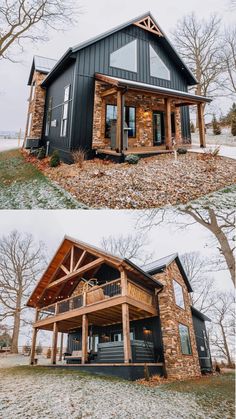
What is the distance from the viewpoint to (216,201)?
6.57m

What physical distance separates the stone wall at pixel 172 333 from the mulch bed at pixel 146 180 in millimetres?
3600

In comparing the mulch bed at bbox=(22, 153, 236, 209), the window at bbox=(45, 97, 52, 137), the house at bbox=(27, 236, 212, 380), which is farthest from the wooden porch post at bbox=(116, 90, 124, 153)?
the window at bbox=(45, 97, 52, 137)

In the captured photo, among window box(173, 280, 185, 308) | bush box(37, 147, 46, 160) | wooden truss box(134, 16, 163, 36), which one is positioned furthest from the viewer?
wooden truss box(134, 16, 163, 36)

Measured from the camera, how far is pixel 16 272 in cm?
1239

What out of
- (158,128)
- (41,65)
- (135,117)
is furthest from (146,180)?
(41,65)

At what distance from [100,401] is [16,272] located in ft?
30.7

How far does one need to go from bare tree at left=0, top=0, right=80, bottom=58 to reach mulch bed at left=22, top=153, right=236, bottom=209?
24.3ft

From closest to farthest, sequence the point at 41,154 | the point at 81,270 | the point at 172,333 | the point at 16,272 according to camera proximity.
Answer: the point at 172,333, the point at 81,270, the point at 16,272, the point at 41,154

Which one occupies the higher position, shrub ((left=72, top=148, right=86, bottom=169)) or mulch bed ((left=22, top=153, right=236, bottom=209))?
shrub ((left=72, top=148, right=86, bottom=169))

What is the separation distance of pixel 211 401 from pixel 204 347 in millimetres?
8513

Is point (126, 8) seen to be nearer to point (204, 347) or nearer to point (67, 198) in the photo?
point (67, 198)

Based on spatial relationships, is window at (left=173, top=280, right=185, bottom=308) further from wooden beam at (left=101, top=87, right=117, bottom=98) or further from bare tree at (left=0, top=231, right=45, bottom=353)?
wooden beam at (left=101, top=87, right=117, bottom=98)

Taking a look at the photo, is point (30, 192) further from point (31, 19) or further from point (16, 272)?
point (31, 19)

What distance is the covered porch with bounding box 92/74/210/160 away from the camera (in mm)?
9703
